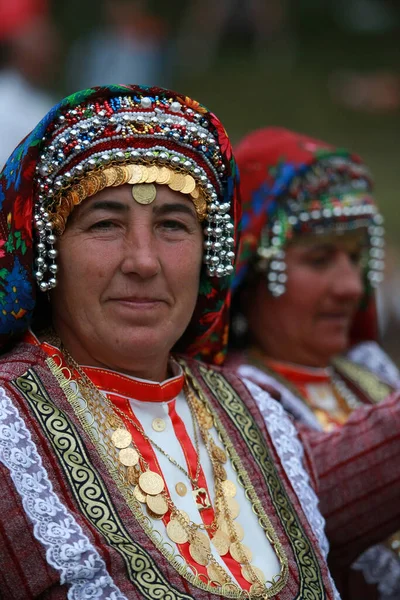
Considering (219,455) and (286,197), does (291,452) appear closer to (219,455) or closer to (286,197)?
(219,455)

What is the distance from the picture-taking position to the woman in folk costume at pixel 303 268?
13.1 feet

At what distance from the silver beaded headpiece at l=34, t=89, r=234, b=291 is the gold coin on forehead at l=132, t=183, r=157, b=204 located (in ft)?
0.05

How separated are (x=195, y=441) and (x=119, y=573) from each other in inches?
21.0

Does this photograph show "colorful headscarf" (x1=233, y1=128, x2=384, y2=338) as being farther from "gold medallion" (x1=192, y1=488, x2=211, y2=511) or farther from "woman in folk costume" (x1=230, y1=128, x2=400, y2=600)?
"gold medallion" (x1=192, y1=488, x2=211, y2=511)

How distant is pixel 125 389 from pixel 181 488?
286 mm

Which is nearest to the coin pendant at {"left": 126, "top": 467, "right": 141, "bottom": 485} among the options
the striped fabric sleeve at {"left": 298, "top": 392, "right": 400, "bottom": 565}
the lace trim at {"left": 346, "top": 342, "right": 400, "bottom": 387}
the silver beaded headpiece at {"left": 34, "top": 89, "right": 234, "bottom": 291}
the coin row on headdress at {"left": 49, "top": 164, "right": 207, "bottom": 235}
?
the silver beaded headpiece at {"left": 34, "top": 89, "right": 234, "bottom": 291}

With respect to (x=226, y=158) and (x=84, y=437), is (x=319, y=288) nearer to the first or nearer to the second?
(x=226, y=158)

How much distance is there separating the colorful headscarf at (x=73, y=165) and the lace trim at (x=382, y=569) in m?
1.70

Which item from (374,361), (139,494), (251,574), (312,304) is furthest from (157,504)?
(374,361)

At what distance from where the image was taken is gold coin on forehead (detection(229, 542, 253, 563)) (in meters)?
2.53

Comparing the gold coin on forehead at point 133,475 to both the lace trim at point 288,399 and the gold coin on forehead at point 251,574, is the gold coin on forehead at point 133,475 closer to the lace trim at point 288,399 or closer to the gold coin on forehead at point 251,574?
the gold coin on forehead at point 251,574

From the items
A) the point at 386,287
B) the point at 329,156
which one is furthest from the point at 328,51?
the point at 329,156

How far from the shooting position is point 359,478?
3.10 m

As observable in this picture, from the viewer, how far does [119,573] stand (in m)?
2.27
